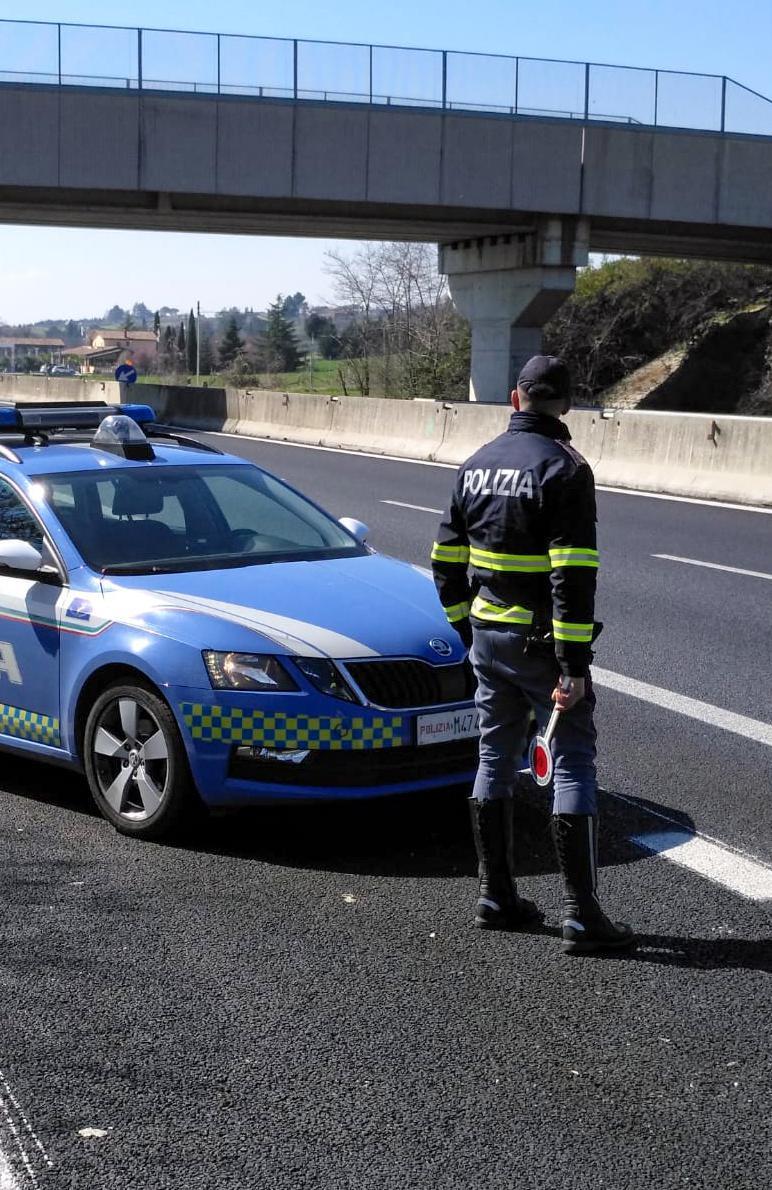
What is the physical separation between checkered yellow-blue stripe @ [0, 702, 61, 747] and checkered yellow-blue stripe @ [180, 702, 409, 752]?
932mm

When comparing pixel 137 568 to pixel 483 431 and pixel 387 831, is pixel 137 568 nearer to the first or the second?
pixel 387 831

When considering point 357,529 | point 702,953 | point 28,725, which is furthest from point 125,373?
point 702,953

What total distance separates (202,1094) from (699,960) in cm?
164

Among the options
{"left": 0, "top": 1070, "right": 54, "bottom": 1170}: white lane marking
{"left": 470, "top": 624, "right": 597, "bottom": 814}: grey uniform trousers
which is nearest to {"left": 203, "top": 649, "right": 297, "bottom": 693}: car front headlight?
{"left": 470, "top": 624, "right": 597, "bottom": 814}: grey uniform trousers

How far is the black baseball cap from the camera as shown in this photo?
15.4 ft

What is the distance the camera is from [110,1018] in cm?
409

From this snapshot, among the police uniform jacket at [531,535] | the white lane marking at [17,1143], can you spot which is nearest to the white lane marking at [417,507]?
the police uniform jacket at [531,535]

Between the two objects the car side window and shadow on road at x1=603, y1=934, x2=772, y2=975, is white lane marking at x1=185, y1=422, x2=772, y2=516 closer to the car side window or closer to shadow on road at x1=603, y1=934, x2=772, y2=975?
the car side window

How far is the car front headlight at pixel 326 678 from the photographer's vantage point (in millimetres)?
5434

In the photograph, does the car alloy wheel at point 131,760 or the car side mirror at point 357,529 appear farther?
the car side mirror at point 357,529

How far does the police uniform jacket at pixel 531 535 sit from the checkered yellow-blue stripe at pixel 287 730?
76 centimetres

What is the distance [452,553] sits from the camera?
16.2 feet

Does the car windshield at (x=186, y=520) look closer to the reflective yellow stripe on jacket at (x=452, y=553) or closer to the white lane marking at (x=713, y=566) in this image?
the reflective yellow stripe on jacket at (x=452, y=553)

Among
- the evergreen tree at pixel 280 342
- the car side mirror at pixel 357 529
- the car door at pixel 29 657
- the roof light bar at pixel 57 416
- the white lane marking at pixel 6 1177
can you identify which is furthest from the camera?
the evergreen tree at pixel 280 342
